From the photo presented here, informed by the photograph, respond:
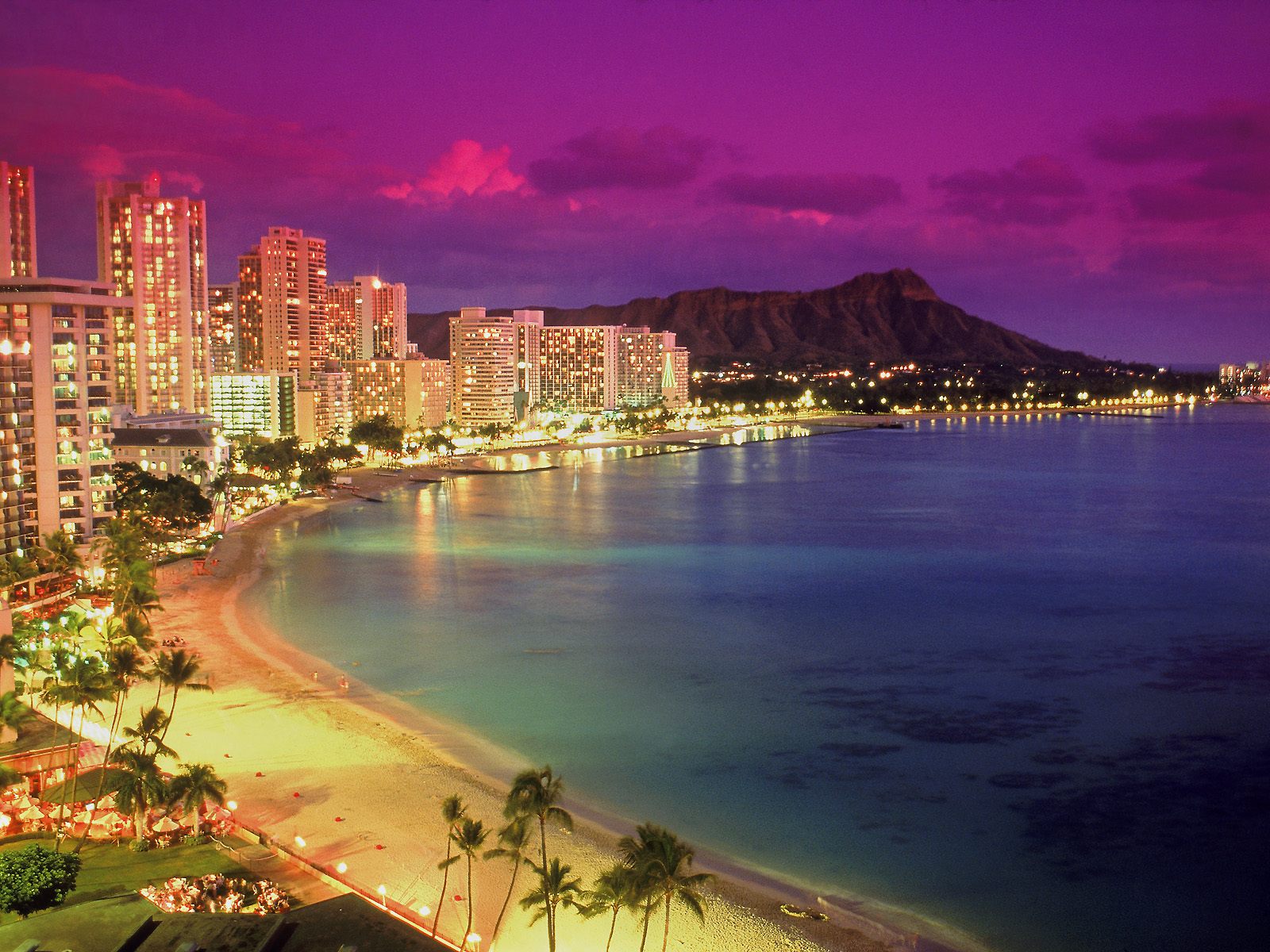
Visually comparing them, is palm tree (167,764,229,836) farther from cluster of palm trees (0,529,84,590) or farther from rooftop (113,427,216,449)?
rooftop (113,427,216,449)

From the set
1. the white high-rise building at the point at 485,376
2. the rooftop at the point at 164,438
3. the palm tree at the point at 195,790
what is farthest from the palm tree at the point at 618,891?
the white high-rise building at the point at 485,376

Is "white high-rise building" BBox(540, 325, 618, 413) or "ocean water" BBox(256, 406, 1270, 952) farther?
"white high-rise building" BBox(540, 325, 618, 413)

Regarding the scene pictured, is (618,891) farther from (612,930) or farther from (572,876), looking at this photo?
(572,876)

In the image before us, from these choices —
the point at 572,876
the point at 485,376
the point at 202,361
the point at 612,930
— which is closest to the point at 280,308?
the point at 485,376

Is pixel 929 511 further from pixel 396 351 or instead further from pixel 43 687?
pixel 396 351

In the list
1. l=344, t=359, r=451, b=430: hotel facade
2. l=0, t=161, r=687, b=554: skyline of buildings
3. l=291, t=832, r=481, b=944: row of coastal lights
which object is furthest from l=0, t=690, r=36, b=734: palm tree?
l=344, t=359, r=451, b=430: hotel facade

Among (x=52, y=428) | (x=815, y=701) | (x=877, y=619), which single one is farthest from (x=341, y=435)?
(x=815, y=701)
